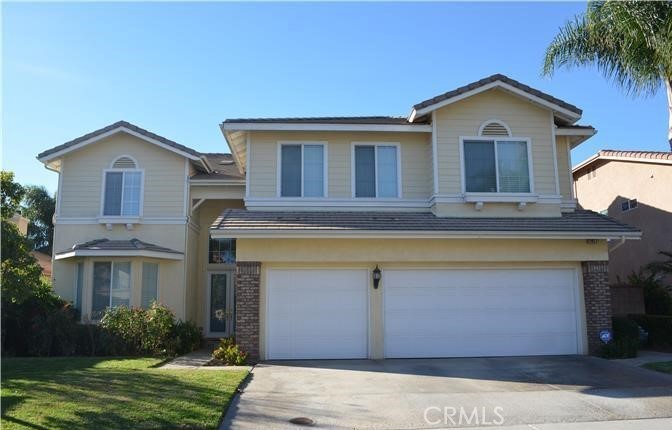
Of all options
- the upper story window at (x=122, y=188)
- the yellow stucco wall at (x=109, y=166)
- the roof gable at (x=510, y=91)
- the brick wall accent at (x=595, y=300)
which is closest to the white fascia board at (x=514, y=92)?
the roof gable at (x=510, y=91)

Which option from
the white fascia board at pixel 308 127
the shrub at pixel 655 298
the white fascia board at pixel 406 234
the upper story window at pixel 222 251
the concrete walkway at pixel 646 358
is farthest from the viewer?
the upper story window at pixel 222 251

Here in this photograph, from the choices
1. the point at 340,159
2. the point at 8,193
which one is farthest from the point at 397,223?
the point at 8,193

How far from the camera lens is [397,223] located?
13.4 m

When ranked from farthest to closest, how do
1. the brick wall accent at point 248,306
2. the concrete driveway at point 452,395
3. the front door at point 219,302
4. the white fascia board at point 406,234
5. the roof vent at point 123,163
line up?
1. the front door at point 219,302
2. the roof vent at point 123,163
3. the brick wall accent at point 248,306
4. the white fascia board at point 406,234
5. the concrete driveway at point 452,395

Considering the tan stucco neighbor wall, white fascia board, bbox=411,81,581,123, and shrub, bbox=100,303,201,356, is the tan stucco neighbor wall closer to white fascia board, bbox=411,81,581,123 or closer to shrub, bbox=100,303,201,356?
white fascia board, bbox=411,81,581,123

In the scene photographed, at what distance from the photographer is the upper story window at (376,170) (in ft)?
48.1

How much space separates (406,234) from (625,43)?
711 centimetres

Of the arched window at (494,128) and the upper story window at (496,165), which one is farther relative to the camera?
the arched window at (494,128)

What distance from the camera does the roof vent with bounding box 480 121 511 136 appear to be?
14516mm

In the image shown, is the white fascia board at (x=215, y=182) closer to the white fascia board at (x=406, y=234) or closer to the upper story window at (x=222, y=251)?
the upper story window at (x=222, y=251)

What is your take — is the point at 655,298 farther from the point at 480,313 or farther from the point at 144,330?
the point at 144,330

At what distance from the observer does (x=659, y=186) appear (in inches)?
760

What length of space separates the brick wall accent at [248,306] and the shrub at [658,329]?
411 inches

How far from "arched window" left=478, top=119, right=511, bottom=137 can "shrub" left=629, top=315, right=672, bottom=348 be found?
20.8 ft
